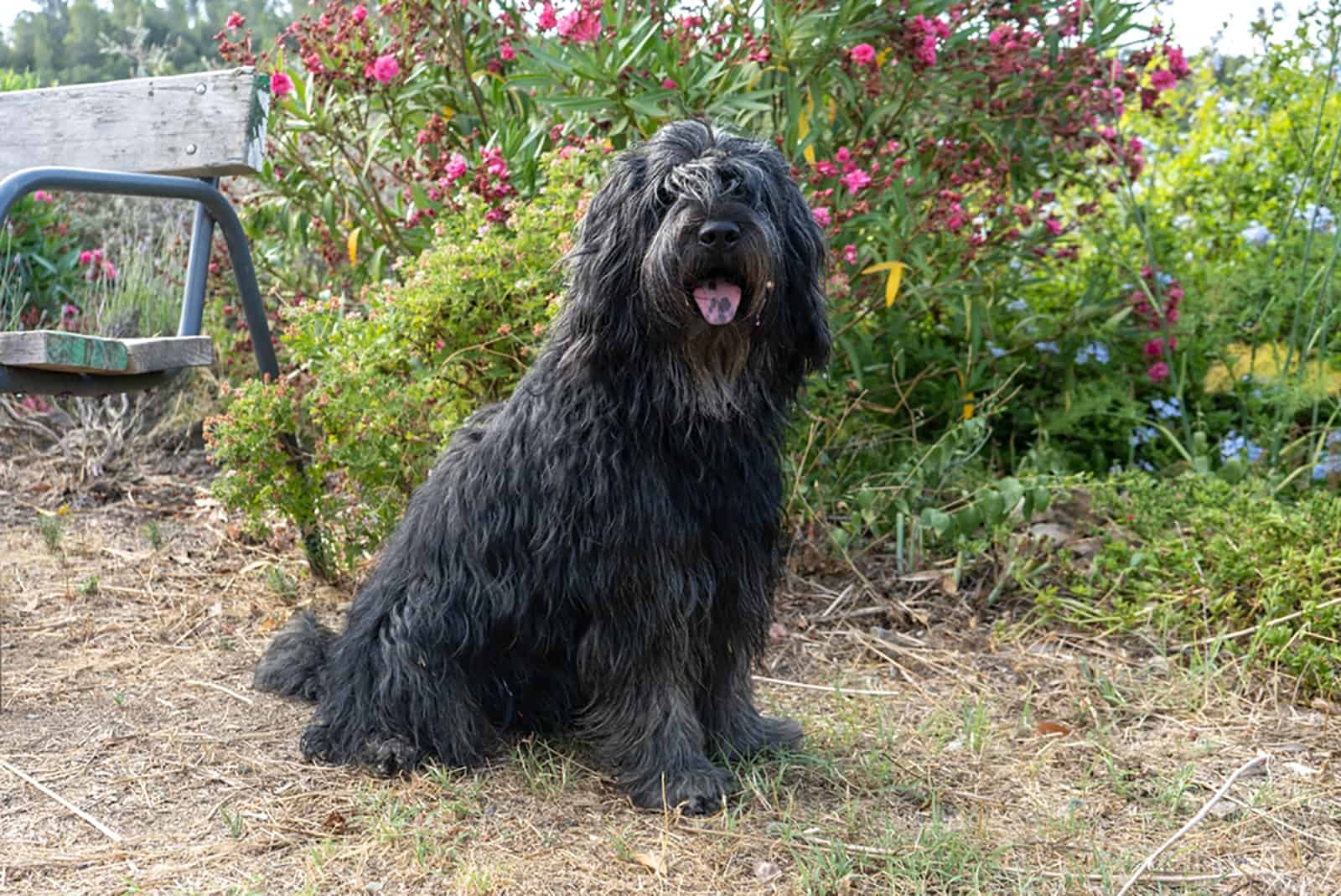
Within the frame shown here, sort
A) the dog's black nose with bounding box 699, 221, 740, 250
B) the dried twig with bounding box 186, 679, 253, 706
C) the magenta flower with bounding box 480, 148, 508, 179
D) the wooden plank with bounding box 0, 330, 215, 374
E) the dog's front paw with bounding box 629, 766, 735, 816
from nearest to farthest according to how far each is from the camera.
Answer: the dog's black nose with bounding box 699, 221, 740, 250 → the dog's front paw with bounding box 629, 766, 735, 816 → the wooden plank with bounding box 0, 330, 215, 374 → the dried twig with bounding box 186, 679, 253, 706 → the magenta flower with bounding box 480, 148, 508, 179

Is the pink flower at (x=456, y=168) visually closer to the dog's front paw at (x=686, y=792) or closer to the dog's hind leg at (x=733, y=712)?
the dog's hind leg at (x=733, y=712)

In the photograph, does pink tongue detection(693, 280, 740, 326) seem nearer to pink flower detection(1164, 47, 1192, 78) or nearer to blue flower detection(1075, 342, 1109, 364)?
pink flower detection(1164, 47, 1192, 78)

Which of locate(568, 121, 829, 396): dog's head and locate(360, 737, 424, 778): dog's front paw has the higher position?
locate(568, 121, 829, 396): dog's head

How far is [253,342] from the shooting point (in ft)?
14.0

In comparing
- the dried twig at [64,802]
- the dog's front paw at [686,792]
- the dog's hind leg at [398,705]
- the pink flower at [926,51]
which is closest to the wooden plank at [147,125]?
the dog's hind leg at [398,705]

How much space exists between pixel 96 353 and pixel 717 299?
5.18 ft

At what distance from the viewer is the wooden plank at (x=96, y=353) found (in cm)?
306

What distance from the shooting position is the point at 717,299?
2.65m

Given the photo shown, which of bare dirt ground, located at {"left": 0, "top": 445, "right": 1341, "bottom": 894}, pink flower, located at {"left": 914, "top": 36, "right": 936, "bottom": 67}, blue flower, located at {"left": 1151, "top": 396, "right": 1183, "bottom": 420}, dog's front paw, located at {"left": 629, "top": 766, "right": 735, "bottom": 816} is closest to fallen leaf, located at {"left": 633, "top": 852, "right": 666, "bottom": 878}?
bare dirt ground, located at {"left": 0, "top": 445, "right": 1341, "bottom": 894}

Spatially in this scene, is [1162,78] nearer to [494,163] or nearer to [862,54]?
[862,54]

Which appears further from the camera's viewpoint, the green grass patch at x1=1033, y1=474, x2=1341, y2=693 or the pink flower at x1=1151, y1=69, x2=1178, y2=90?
the pink flower at x1=1151, y1=69, x2=1178, y2=90

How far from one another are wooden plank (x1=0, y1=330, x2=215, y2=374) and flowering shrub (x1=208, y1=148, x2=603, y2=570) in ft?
1.63

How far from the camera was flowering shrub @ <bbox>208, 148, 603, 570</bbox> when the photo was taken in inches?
154

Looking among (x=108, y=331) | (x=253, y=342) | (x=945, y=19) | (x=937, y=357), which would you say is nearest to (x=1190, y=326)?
(x=937, y=357)
